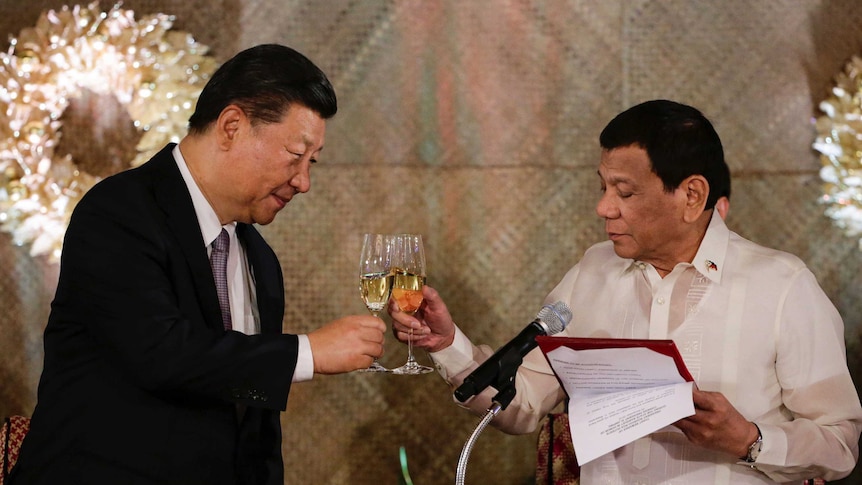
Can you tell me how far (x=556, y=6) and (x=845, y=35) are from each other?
1223mm

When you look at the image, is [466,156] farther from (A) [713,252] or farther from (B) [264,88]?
(B) [264,88]

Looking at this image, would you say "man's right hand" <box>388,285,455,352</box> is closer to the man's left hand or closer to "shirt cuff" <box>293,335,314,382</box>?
"shirt cuff" <box>293,335,314,382</box>

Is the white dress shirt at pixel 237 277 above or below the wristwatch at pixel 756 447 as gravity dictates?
above

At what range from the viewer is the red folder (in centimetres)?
179

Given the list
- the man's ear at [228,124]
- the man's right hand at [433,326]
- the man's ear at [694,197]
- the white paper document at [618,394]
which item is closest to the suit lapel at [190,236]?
the man's ear at [228,124]

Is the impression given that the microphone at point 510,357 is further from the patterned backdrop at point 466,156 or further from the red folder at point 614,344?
the patterned backdrop at point 466,156

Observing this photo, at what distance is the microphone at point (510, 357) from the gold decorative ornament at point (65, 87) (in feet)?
7.77

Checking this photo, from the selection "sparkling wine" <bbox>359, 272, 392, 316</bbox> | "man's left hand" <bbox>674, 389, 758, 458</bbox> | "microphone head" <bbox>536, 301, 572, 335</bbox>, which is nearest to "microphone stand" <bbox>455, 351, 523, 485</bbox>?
"microphone head" <bbox>536, 301, 572, 335</bbox>

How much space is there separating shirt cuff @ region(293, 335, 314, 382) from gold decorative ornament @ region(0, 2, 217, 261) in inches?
82.5

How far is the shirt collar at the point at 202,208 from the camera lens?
211 centimetres

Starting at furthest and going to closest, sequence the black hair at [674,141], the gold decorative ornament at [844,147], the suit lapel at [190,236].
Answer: the gold decorative ornament at [844,147] < the black hair at [674,141] < the suit lapel at [190,236]

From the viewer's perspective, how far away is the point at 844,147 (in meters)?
3.68

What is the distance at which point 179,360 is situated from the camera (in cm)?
183

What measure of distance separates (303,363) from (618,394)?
2.31 feet
